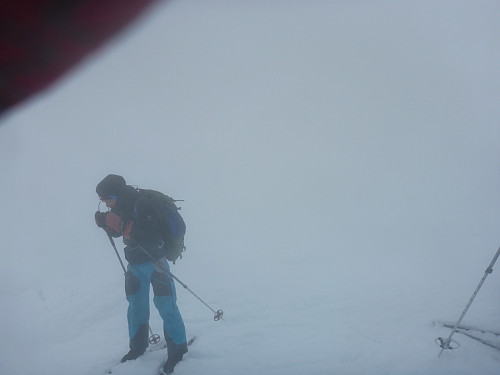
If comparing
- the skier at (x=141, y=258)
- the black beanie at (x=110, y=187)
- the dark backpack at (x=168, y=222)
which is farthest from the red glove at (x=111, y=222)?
the dark backpack at (x=168, y=222)

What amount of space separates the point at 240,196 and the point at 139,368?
67.2ft

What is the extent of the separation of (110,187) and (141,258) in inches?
44.7

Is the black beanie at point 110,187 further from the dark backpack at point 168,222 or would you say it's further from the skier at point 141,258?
the dark backpack at point 168,222

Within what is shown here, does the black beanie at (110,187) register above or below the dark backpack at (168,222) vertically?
above

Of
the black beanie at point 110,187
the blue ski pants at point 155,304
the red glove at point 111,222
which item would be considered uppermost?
the black beanie at point 110,187

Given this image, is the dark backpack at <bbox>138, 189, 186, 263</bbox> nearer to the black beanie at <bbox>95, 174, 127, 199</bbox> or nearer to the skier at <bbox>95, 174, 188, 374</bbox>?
the skier at <bbox>95, 174, 188, 374</bbox>

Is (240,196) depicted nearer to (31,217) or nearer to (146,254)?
(31,217)

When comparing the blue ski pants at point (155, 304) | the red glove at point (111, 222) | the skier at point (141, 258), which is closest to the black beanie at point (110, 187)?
the skier at point (141, 258)

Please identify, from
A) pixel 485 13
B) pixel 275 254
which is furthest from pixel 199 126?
pixel 485 13

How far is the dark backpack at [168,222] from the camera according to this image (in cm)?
443

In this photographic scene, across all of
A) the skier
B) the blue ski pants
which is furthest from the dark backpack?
the blue ski pants

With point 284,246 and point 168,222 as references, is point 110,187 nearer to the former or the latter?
point 168,222

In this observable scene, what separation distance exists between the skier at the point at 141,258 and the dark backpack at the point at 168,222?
2.8 inches

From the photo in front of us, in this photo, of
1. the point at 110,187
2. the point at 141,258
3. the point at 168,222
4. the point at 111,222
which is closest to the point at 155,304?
the point at 141,258
